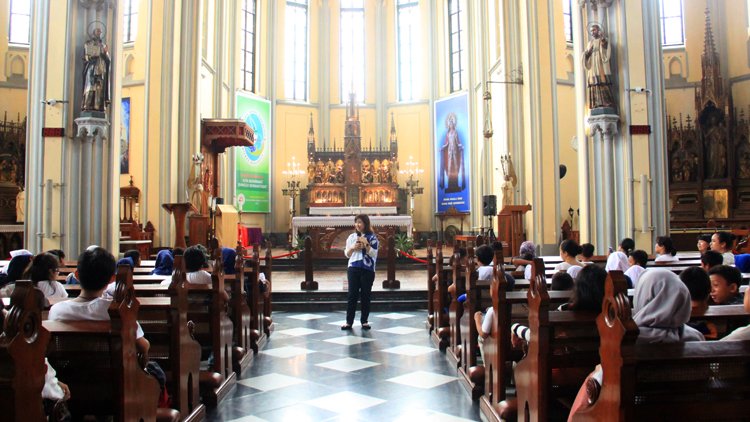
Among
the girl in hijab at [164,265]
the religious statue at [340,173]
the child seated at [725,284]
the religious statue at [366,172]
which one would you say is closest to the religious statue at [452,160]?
the religious statue at [366,172]

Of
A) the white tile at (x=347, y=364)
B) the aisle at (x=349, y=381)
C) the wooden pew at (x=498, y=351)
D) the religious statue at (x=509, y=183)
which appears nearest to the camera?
the wooden pew at (x=498, y=351)

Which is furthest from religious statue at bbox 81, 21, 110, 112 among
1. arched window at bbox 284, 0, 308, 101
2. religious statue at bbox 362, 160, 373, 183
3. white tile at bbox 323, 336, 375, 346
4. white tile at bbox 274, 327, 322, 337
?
arched window at bbox 284, 0, 308, 101

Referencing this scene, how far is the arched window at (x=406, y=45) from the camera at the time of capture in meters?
23.4

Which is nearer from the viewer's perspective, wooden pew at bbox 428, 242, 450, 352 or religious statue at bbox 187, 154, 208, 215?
wooden pew at bbox 428, 242, 450, 352

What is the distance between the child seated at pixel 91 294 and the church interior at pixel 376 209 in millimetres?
23

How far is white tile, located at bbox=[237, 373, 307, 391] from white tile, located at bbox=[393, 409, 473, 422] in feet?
4.05

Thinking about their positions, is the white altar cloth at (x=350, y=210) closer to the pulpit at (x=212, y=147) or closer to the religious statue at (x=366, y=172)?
the religious statue at (x=366, y=172)

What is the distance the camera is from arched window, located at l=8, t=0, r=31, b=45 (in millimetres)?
17438

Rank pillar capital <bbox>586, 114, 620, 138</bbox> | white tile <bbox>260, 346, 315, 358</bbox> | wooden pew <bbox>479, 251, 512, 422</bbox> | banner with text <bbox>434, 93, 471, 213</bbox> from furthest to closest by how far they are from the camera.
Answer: banner with text <bbox>434, 93, 471, 213</bbox>, pillar capital <bbox>586, 114, 620, 138</bbox>, white tile <bbox>260, 346, 315, 358</bbox>, wooden pew <bbox>479, 251, 512, 422</bbox>

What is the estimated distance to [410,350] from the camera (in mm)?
6496

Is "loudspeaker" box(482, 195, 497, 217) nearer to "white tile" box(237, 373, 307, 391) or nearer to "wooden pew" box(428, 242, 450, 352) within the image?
"wooden pew" box(428, 242, 450, 352)

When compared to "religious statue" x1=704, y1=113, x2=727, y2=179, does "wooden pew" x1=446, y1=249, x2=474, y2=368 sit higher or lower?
lower

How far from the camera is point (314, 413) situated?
4309 millimetres

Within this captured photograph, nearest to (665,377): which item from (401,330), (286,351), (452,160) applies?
(286,351)
